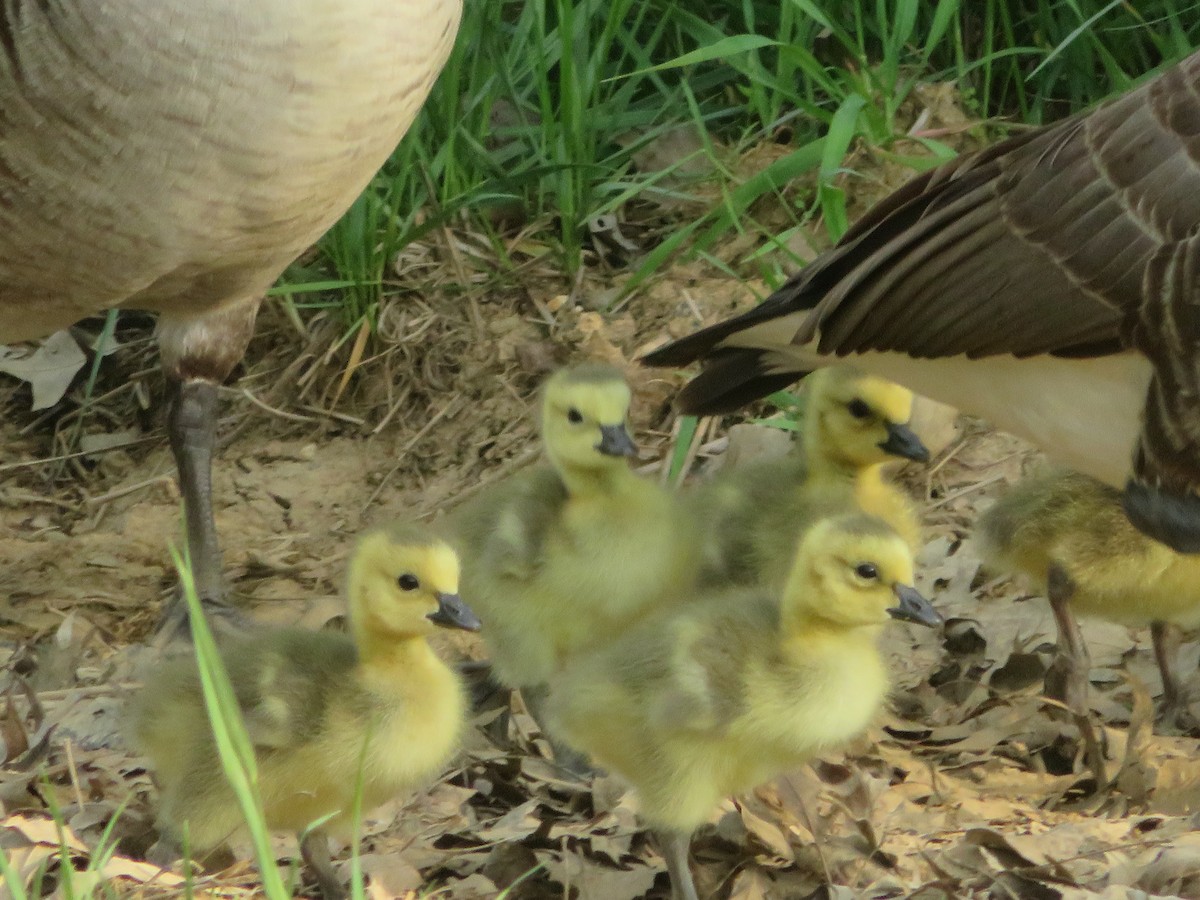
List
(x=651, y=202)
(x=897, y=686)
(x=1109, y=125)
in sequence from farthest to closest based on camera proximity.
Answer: (x=651, y=202)
(x=897, y=686)
(x=1109, y=125)

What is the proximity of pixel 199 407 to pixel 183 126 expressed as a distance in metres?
1.17

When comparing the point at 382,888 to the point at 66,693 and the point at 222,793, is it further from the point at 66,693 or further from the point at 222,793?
the point at 66,693

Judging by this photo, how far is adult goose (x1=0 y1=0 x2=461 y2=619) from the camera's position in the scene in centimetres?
371

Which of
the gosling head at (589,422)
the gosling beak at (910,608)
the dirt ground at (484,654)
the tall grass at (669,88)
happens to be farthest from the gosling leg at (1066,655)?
the tall grass at (669,88)

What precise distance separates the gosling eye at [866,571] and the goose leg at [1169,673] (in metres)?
1.07

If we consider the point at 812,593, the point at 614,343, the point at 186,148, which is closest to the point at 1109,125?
the point at 812,593

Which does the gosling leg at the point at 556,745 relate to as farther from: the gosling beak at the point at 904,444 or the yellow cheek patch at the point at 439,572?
the gosling beak at the point at 904,444

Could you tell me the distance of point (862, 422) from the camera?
12.1ft

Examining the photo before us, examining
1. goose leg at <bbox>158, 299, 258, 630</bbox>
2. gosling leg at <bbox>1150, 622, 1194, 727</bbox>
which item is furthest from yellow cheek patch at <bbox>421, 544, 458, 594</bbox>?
goose leg at <bbox>158, 299, 258, 630</bbox>

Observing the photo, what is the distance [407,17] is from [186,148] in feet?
1.73

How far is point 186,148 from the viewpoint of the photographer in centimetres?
381

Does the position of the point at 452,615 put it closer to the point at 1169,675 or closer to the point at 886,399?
the point at 886,399

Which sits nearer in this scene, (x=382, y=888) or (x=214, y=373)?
(x=382, y=888)

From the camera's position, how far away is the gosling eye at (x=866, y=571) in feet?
9.87
